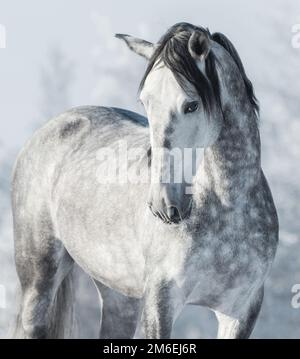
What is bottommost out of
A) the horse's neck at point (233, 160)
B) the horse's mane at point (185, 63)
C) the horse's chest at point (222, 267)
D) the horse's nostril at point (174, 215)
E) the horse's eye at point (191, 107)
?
the horse's chest at point (222, 267)

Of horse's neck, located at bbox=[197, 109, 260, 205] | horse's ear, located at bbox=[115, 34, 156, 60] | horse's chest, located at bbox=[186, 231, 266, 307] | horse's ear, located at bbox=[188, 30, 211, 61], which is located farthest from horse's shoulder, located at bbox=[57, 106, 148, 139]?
horse's ear, located at bbox=[188, 30, 211, 61]

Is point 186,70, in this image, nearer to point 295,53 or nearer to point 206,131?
point 206,131

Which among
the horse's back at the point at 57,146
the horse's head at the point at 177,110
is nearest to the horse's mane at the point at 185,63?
the horse's head at the point at 177,110

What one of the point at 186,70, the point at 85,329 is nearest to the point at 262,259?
the point at 186,70

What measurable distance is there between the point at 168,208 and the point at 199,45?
976 mm

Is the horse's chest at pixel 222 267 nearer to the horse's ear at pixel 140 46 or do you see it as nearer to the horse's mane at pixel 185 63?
the horse's mane at pixel 185 63

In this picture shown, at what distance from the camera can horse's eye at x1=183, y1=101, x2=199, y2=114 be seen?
5508mm

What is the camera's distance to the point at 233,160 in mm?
5902

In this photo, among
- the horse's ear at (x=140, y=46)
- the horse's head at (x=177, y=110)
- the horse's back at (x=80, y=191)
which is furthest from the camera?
the horse's back at (x=80, y=191)

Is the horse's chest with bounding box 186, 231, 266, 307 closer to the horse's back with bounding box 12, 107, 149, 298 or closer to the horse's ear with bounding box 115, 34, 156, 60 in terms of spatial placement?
the horse's back with bounding box 12, 107, 149, 298

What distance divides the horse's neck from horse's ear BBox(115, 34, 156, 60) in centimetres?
63

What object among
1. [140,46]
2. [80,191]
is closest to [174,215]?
[140,46]

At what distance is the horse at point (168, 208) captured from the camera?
5.55 metres
